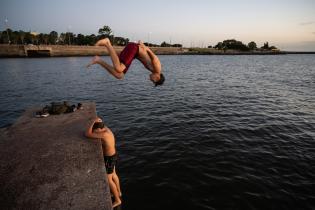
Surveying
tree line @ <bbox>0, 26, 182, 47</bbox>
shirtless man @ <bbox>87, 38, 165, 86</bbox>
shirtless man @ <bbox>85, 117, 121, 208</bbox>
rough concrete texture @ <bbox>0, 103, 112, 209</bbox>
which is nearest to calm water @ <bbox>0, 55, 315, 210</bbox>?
shirtless man @ <bbox>85, 117, 121, 208</bbox>

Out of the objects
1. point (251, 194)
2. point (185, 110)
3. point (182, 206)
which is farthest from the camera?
point (185, 110)

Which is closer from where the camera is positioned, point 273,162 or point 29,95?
point 273,162

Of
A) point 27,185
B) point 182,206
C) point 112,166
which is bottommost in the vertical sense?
point 182,206

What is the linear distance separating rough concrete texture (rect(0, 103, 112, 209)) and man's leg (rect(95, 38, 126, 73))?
2.75 meters

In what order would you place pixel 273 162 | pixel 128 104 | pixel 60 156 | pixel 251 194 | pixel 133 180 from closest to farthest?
pixel 60 156 < pixel 251 194 < pixel 133 180 < pixel 273 162 < pixel 128 104

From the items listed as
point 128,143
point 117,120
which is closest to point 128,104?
point 117,120

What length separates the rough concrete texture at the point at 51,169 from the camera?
538 cm

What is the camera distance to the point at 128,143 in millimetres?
14398

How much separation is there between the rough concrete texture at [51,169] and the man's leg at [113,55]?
2.75 meters

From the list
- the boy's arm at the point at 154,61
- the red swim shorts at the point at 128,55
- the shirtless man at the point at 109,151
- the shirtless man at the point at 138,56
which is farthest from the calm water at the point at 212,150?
the red swim shorts at the point at 128,55

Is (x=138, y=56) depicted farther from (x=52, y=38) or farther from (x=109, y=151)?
(x=52, y=38)

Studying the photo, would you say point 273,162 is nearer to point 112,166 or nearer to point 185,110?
point 112,166

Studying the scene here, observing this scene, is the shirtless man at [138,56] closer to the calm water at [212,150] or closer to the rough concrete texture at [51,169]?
the rough concrete texture at [51,169]

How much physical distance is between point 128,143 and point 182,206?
6371 millimetres
